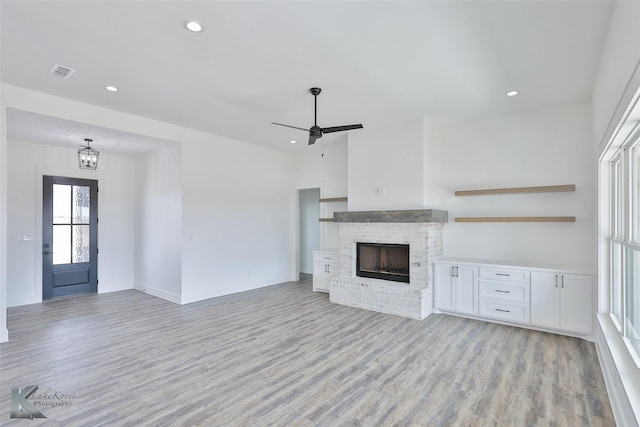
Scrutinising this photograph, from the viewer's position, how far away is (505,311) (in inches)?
172

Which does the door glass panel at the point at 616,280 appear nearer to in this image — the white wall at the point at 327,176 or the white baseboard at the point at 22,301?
the white wall at the point at 327,176

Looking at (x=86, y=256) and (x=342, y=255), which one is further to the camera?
(x=86, y=256)

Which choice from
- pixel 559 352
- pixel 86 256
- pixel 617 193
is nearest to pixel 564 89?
pixel 617 193

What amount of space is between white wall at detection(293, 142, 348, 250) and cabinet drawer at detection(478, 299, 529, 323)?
317cm

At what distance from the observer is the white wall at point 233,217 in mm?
5812

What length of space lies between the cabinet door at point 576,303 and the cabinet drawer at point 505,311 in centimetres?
40

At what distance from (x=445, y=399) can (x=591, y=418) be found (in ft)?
3.33

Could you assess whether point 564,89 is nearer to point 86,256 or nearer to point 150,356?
point 150,356

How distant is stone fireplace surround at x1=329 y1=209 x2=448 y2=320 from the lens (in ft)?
15.9

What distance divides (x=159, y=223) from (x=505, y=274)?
591 cm

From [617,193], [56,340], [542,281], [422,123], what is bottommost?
[56,340]

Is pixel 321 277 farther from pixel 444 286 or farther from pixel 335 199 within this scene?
pixel 444 286

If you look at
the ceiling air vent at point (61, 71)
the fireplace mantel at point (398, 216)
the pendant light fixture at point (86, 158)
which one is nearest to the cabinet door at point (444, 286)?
the fireplace mantel at point (398, 216)

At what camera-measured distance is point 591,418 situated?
2398 mm
